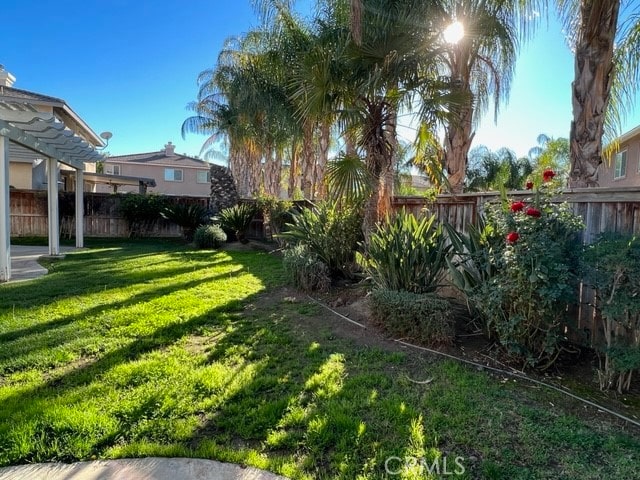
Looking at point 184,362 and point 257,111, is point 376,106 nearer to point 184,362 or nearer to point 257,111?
point 184,362

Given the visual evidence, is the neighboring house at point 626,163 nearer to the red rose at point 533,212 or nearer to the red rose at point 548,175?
the red rose at point 548,175

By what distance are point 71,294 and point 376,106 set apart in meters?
5.82

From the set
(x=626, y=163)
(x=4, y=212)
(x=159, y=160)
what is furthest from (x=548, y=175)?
(x=159, y=160)

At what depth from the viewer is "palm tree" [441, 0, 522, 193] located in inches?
251

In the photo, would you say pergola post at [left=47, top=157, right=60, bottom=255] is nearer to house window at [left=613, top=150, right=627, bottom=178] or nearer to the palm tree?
the palm tree

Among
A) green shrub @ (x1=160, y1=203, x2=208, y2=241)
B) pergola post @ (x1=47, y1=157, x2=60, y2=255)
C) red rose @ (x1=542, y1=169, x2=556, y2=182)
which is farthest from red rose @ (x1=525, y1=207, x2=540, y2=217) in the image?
green shrub @ (x1=160, y1=203, x2=208, y2=241)

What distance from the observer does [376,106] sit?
20.2 feet

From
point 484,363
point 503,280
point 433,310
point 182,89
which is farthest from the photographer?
point 182,89

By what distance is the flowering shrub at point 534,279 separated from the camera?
3.21 m

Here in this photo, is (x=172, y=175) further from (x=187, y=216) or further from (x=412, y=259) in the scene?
(x=412, y=259)

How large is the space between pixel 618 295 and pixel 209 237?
1140 centimetres

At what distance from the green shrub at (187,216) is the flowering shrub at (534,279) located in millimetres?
13010

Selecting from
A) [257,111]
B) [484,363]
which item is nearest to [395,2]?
[484,363]

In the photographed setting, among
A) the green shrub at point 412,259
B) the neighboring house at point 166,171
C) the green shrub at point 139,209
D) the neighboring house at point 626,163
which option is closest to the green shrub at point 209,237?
the green shrub at point 139,209
